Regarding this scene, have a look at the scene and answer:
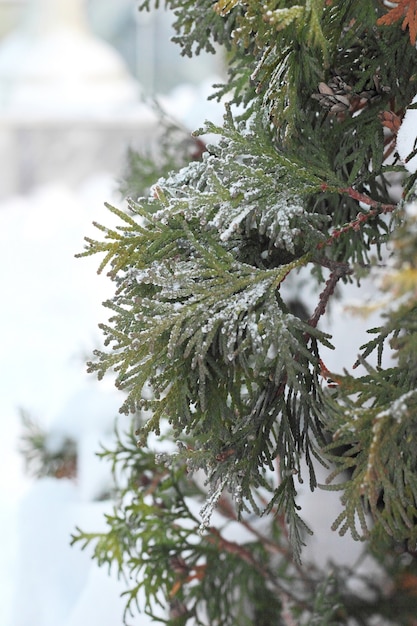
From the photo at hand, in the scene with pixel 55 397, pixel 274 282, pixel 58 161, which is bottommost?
pixel 274 282

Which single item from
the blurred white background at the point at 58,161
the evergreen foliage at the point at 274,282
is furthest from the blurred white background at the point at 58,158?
the evergreen foliage at the point at 274,282

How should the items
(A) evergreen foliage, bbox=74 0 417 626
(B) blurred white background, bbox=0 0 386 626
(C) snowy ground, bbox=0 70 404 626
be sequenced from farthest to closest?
(B) blurred white background, bbox=0 0 386 626 → (C) snowy ground, bbox=0 70 404 626 → (A) evergreen foliage, bbox=74 0 417 626

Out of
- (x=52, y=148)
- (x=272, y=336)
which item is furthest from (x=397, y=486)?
(x=52, y=148)

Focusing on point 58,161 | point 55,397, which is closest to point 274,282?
point 55,397

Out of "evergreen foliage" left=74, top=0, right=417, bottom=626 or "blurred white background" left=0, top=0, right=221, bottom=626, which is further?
"blurred white background" left=0, top=0, right=221, bottom=626

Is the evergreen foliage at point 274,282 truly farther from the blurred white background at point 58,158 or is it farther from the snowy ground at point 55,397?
the blurred white background at point 58,158

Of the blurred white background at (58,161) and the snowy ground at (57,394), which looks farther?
the blurred white background at (58,161)

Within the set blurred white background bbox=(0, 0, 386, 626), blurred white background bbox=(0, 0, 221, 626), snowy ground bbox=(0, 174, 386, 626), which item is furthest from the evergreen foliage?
blurred white background bbox=(0, 0, 221, 626)

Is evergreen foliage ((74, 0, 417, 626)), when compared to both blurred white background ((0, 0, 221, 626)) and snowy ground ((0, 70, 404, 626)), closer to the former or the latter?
snowy ground ((0, 70, 404, 626))

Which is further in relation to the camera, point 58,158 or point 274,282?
point 58,158

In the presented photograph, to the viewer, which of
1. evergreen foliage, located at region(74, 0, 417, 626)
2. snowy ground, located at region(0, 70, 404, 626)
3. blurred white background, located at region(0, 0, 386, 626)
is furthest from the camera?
blurred white background, located at region(0, 0, 386, 626)

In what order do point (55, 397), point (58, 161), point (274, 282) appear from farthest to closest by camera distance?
point (58, 161) → point (55, 397) → point (274, 282)

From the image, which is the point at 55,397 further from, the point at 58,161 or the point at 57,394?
the point at 58,161

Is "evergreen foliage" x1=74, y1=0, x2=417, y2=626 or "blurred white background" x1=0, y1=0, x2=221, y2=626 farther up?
"blurred white background" x1=0, y1=0, x2=221, y2=626
